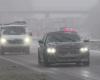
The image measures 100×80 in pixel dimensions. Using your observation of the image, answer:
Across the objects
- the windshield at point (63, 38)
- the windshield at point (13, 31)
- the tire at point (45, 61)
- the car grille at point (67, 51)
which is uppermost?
the windshield at point (13, 31)

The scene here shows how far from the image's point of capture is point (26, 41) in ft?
120

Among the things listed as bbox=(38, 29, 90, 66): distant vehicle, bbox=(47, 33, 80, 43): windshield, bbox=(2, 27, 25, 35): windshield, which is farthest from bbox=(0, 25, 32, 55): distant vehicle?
bbox=(38, 29, 90, 66): distant vehicle

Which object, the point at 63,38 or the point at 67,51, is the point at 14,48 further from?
the point at 67,51

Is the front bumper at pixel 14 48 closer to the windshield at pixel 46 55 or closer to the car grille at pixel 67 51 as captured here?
the windshield at pixel 46 55

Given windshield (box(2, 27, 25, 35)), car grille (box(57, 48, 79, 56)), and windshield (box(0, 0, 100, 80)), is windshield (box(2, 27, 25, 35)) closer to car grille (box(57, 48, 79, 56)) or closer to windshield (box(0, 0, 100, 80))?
windshield (box(0, 0, 100, 80))

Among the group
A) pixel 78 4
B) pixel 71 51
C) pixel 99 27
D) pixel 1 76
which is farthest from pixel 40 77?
pixel 78 4

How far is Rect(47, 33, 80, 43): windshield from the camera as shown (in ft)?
79.5

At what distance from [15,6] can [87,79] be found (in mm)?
150165

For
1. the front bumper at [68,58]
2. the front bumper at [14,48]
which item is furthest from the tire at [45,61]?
the front bumper at [14,48]

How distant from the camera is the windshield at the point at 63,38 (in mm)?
24219

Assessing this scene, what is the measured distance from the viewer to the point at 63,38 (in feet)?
79.9

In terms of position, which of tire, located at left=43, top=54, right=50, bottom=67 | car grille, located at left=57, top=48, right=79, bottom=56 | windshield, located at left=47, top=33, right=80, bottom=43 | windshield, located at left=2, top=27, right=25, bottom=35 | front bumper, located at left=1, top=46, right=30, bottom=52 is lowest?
tire, located at left=43, top=54, right=50, bottom=67

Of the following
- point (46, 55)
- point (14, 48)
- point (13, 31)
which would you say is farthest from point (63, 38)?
point (13, 31)

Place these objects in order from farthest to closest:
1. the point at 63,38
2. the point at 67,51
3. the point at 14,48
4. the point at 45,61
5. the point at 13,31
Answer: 1. the point at 13,31
2. the point at 14,48
3. the point at 63,38
4. the point at 45,61
5. the point at 67,51
